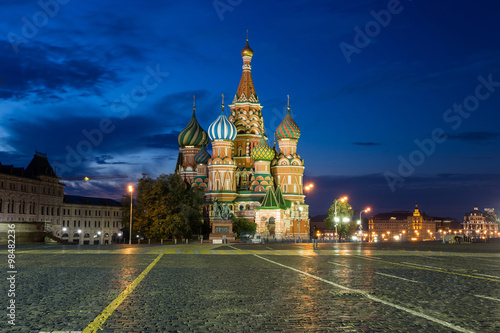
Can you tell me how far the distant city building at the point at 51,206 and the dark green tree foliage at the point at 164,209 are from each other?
15484mm

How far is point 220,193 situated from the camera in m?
96.3

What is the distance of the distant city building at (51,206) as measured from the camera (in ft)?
344

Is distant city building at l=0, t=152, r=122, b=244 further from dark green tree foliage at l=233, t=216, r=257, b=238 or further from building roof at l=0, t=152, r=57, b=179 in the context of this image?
dark green tree foliage at l=233, t=216, r=257, b=238

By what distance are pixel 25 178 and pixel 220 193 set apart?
42.9 m

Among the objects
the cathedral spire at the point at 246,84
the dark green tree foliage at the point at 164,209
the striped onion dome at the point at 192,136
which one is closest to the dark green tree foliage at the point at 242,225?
the dark green tree foliage at the point at 164,209

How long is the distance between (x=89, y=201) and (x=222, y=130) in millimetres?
63517

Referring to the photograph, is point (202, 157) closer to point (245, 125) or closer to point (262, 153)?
point (245, 125)

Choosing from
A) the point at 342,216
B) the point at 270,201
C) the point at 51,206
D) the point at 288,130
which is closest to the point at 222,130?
the point at 288,130

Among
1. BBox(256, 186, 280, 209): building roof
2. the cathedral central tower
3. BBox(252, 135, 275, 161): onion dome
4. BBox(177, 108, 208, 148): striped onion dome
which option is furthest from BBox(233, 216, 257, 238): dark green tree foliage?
BBox(177, 108, 208, 148): striped onion dome

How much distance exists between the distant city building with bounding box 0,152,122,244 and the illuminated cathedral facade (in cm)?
2315

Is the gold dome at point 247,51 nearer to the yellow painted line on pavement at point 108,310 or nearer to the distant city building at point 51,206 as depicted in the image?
the distant city building at point 51,206

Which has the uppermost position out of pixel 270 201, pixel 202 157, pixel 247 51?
pixel 247 51

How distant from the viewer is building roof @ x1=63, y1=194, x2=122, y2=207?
139375 millimetres

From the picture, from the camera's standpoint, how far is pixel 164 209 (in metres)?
75.2
